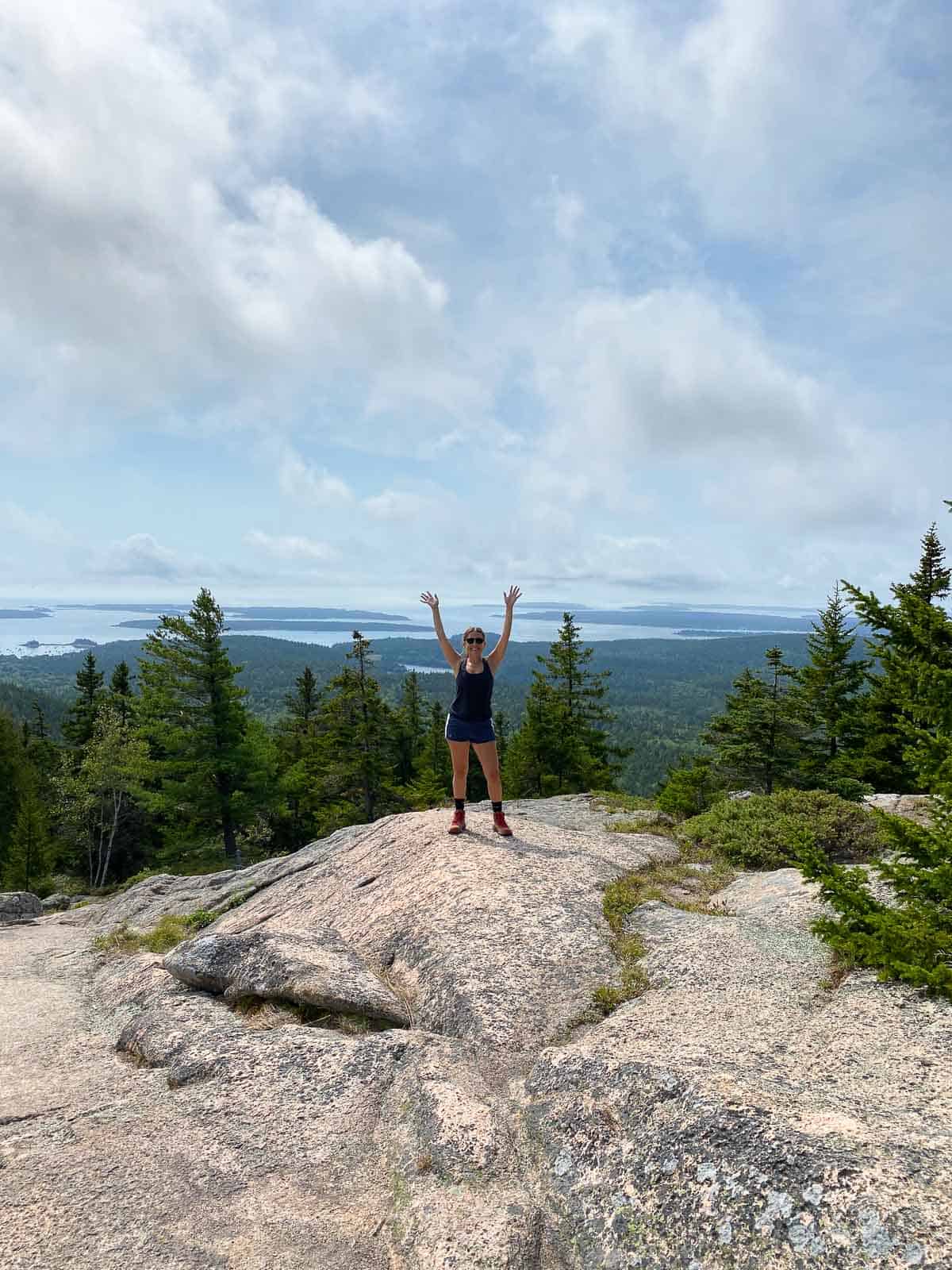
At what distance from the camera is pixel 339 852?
11.9 m

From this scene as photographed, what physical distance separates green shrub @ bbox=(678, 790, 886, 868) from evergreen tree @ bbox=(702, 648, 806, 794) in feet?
57.9

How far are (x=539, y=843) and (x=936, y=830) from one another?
569 cm

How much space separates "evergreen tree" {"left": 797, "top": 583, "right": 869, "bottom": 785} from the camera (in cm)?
2844

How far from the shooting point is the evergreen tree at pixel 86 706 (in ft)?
176

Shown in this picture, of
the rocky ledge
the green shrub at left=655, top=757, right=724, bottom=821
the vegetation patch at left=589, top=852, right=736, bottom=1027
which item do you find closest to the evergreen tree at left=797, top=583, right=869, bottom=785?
the green shrub at left=655, top=757, right=724, bottom=821

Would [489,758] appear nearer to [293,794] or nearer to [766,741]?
[766,741]

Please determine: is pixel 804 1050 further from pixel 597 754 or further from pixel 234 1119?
pixel 597 754

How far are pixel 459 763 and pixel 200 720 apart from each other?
23.6m

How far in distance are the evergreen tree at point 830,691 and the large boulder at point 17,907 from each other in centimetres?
2982

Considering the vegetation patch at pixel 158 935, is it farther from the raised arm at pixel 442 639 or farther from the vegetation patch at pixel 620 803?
the vegetation patch at pixel 620 803

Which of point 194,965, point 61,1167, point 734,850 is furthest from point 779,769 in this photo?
point 61,1167

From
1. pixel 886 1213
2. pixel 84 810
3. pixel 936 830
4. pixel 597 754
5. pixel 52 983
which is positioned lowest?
pixel 84 810


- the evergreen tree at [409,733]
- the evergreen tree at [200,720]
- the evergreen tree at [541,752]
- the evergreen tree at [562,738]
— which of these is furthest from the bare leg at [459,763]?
the evergreen tree at [409,733]

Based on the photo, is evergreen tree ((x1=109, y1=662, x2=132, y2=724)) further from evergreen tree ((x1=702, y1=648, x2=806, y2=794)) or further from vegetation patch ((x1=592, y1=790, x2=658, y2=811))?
vegetation patch ((x1=592, y1=790, x2=658, y2=811))
